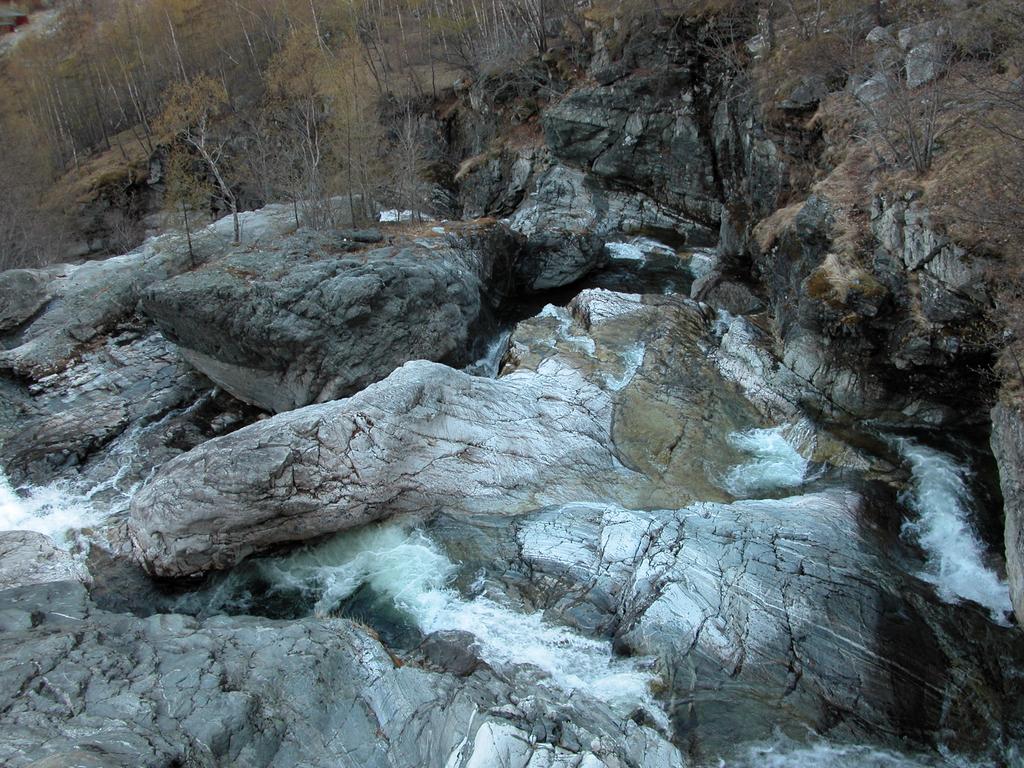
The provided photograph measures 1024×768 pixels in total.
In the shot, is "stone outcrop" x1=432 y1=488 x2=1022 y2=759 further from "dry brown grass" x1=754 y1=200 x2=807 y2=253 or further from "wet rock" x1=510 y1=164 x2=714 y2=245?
"wet rock" x1=510 y1=164 x2=714 y2=245

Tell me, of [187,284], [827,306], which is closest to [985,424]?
[827,306]

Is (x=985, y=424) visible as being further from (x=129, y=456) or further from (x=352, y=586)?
(x=129, y=456)

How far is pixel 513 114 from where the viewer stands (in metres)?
33.5

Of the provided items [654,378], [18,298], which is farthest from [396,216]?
[654,378]

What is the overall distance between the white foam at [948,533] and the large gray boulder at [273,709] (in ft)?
19.0

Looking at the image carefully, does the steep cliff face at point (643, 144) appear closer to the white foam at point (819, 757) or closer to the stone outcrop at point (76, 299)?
the stone outcrop at point (76, 299)

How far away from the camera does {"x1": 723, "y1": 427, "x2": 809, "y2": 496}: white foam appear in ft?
40.3

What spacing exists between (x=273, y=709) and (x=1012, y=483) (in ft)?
36.8

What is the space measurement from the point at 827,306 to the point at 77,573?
15.4 m

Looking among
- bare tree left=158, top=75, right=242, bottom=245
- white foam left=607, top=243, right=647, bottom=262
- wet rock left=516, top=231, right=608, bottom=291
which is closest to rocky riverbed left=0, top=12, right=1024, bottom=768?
wet rock left=516, top=231, right=608, bottom=291

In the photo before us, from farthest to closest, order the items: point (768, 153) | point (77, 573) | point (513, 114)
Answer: point (513, 114)
point (768, 153)
point (77, 573)

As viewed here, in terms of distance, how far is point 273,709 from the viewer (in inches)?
291

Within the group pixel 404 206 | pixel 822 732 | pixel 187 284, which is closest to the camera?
pixel 822 732

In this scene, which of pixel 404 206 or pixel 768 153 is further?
pixel 404 206
